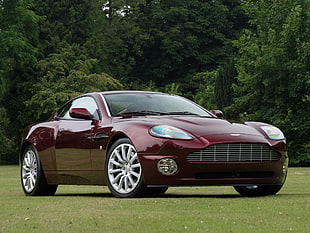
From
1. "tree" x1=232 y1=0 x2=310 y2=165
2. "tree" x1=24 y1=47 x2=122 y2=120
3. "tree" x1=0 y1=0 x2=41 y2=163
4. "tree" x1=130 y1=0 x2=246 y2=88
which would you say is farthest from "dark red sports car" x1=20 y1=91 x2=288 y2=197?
"tree" x1=130 y1=0 x2=246 y2=88

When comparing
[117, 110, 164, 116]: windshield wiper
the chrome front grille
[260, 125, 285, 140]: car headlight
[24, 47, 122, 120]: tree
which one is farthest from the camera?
A: [24, 47, 122, 120]: tree

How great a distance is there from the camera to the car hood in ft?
30.7

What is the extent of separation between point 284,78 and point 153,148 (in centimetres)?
2880

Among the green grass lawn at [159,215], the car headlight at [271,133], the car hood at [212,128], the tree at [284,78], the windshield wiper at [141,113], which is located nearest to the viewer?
the green grass lawn at [159,215]

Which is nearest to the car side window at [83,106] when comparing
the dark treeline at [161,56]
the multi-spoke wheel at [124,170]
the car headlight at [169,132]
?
the multi-spoke wheel at [124,170]

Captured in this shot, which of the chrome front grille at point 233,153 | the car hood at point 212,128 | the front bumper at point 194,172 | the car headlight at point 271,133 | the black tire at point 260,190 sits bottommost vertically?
the black tire at point 260,190

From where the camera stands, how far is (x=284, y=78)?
37281mm

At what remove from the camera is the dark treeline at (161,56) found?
37312 millimetres

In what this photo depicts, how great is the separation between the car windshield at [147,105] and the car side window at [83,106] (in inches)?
8.1

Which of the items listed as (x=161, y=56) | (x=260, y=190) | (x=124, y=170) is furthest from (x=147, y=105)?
(x=161, y=56)

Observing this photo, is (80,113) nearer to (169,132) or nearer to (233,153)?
(169,132)

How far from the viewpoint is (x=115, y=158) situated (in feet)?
32.0

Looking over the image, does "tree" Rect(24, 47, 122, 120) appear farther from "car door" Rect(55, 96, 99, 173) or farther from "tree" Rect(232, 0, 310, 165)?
"car door" Rect(55, 96, 99, 173)

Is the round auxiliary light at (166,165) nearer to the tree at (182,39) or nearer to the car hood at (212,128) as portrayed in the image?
the car hood at (212,128)
